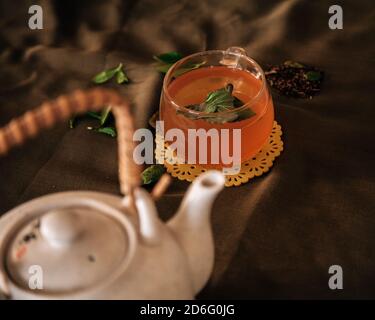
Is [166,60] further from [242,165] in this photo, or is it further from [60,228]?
[60,228]

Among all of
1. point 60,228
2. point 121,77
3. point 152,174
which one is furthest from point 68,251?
point 121,77

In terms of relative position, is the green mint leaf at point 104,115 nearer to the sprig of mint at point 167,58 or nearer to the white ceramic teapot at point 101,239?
the sprig of mint at point 167,58

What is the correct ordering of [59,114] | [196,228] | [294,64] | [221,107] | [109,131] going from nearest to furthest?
1. [59,114]
2. [196,228]
3. [221,107]
4. [109,131]
5. [294,64]

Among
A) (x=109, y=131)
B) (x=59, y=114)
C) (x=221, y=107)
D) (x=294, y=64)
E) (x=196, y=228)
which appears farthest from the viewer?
(x=294, y=64)

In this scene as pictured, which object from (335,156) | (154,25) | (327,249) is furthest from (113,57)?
(327,249)

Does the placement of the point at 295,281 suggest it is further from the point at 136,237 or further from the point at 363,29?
the point at 363,29

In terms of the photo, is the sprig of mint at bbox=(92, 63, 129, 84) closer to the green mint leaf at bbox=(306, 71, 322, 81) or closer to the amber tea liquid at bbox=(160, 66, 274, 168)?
the amber tea liquid at bbox=(160, 66, 274, 168)

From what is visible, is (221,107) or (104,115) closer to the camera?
(221,107)

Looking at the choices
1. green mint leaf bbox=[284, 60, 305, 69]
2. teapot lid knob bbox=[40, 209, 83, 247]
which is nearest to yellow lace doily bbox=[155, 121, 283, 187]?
green mint leaf bbox=[284, 60, 305, 69]
